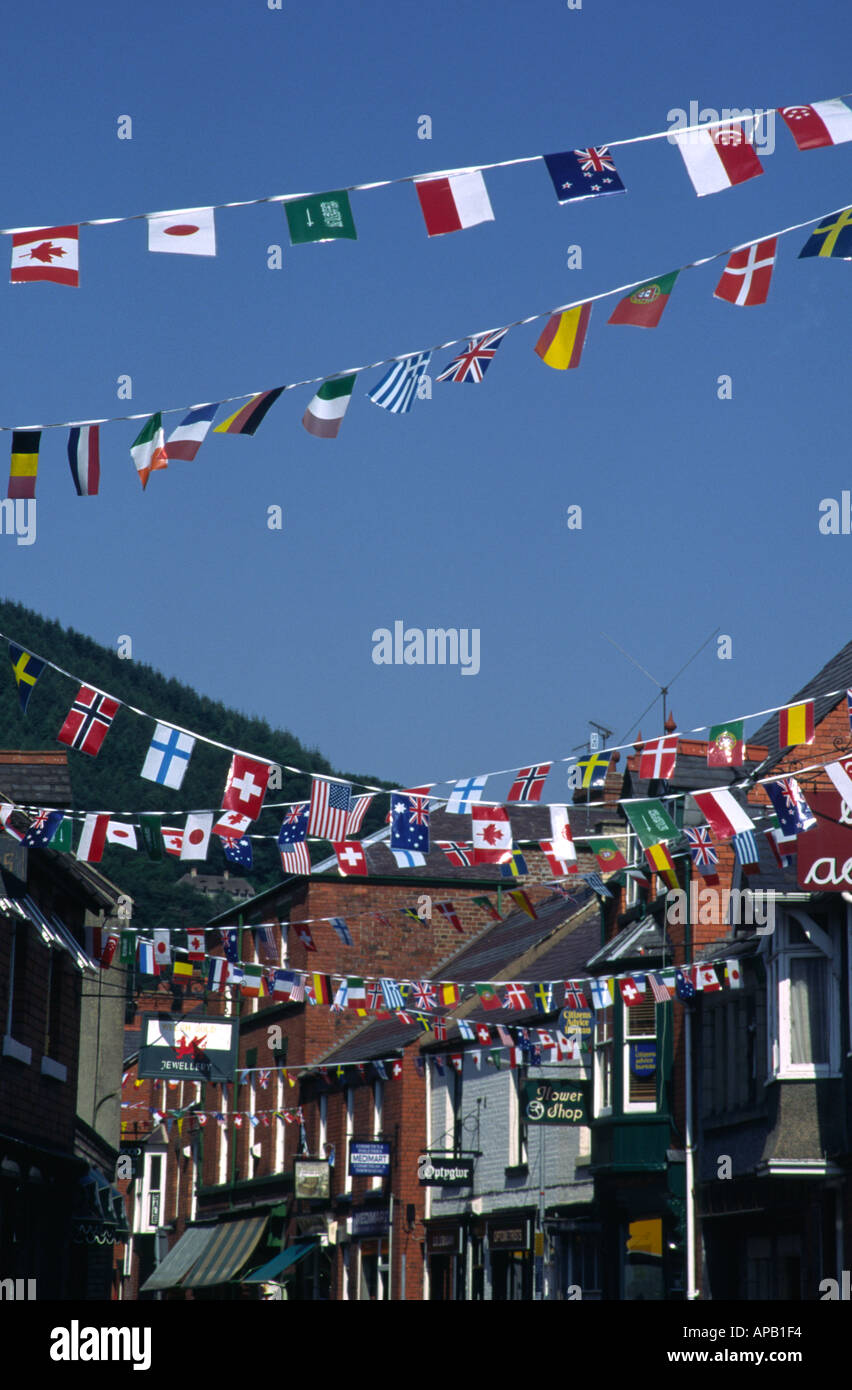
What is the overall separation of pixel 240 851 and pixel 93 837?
1.59 m

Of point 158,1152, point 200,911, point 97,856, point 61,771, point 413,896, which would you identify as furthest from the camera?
point 200,911

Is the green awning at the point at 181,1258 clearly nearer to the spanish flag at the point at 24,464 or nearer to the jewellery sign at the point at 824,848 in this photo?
the jewellery sign at the point at 824,848

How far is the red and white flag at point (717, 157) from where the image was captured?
9984 mm

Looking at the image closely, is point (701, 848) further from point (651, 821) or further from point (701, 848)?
point (651, 821)

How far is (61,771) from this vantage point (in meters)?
22.0

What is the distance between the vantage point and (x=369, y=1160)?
36000 millimetres

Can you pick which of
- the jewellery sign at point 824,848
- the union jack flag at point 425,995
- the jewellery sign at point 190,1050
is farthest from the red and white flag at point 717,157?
the jewellery sign at point 190,1050

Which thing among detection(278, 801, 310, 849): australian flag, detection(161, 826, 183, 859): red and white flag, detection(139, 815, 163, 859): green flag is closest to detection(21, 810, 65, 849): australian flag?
detection(139, 815, 163, 859): green flag

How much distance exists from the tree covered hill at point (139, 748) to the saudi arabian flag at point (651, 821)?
128 feet
